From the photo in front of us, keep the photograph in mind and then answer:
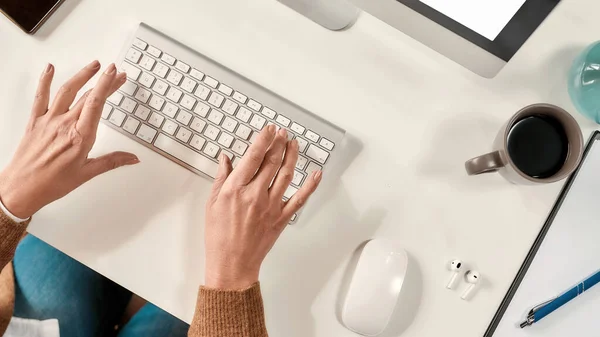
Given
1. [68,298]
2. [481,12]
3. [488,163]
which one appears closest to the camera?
[481,12]

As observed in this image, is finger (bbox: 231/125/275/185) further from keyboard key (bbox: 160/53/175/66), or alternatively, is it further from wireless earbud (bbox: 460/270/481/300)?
wireless earbud (bbox: 460/270/481/300)

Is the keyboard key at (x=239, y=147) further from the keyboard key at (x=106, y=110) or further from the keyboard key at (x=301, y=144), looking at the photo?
the keyboard key at (x=106, y=110)

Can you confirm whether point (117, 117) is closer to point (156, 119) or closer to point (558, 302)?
point (156, 119)

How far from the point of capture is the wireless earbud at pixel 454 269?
583mm

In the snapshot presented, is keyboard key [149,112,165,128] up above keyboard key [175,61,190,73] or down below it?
below

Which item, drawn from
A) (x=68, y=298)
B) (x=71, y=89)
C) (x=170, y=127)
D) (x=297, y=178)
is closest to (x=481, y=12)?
(x=297, y=178)

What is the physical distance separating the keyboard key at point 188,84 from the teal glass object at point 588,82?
527 millimetres

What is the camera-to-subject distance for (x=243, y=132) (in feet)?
1.90

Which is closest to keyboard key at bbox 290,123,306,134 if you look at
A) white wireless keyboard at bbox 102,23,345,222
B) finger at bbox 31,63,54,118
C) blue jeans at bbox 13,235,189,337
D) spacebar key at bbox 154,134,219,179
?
white wireless keyboard at bbox 102,23,345,222

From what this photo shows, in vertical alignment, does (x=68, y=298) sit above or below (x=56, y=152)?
below

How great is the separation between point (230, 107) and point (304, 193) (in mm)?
152

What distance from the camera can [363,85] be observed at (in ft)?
2.03

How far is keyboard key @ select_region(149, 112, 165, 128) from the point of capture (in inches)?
22.9

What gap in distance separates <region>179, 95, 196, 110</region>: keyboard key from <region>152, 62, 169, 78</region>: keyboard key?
1.7 inches
